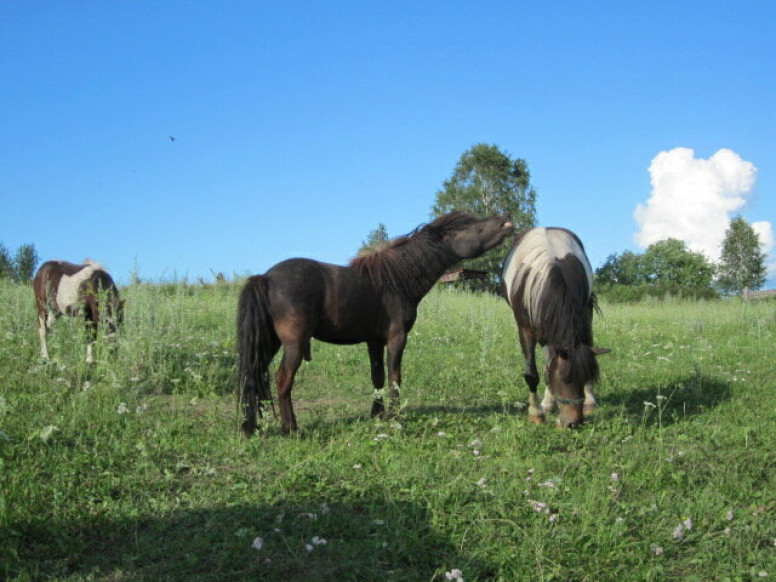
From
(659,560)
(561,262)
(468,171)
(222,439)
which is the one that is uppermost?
(468,171)

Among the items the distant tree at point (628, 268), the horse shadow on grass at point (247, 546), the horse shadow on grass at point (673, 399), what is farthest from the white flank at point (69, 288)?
the distant tree at point (628, 268)

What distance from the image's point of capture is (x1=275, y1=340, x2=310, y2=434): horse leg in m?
5.84

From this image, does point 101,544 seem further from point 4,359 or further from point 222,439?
point 4,359

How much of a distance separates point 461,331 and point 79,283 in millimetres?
7292

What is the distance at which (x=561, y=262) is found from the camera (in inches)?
264

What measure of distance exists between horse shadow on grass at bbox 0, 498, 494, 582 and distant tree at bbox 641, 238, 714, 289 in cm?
8363

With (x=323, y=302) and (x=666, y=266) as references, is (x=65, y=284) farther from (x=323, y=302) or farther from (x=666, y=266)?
(x=666, y=266)

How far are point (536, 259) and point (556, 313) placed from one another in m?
1.08

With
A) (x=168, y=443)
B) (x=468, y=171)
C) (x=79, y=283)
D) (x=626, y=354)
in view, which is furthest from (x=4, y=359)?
(x=468, y=171)

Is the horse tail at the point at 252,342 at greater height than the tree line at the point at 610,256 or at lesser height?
lesser

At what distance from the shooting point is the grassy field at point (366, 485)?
12.2ft

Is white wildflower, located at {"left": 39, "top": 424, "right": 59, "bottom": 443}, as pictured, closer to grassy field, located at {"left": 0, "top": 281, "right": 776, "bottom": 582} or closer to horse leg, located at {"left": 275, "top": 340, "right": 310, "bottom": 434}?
grassy field, located at {"left": 0, "top": 281, "right": 776, "bottom": 582}

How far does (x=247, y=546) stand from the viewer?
375cm

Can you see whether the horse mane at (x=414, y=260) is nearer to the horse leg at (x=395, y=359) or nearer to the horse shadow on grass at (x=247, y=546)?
the horse leg at (x=395, y=359)
